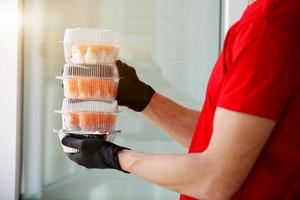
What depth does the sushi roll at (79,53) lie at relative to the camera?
1.14m

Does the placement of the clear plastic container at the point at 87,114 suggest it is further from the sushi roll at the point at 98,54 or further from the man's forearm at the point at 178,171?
the man's forearm at the point at 178,171

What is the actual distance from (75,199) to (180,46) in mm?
800

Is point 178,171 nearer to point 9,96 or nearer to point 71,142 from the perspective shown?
point 71,142

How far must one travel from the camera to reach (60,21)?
1.97 meters

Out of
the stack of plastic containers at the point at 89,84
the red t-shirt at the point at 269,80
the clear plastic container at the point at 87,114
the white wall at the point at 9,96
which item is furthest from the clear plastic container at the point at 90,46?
the white wall at the point at 9,96

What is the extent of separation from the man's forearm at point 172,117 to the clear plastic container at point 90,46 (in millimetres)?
254

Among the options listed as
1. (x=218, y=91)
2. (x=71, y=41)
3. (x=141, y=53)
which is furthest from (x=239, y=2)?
(x=218, y=91)

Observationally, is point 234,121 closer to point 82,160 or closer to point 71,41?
point 82,160

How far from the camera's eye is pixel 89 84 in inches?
44.9

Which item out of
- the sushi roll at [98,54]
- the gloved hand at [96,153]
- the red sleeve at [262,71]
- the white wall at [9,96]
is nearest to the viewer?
the red sleeve at [262,71]

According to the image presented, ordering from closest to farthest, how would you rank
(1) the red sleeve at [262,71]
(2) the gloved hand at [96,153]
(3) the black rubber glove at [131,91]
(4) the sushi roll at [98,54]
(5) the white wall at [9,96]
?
(1) the red sleeve at [262,71]
(2) the gloved hand at [96,153]
(4) the sushi roll at [98,54]
(3) the black rubber glove at [131,91]
(5) the white wall at [9,96]

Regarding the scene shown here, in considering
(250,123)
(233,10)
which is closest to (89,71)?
(250,123)

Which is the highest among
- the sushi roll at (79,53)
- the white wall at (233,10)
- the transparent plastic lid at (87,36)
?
the white wall at (233,10)

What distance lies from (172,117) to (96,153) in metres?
0.37
